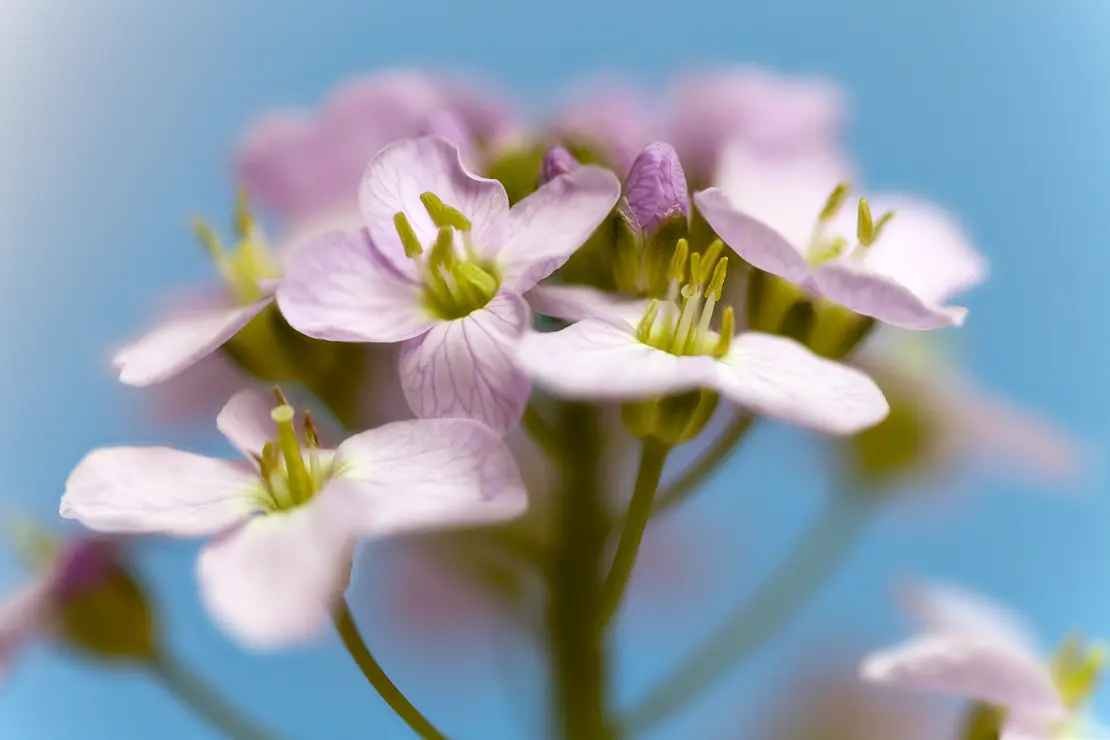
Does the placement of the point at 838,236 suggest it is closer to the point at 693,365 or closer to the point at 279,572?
the point at 693,365

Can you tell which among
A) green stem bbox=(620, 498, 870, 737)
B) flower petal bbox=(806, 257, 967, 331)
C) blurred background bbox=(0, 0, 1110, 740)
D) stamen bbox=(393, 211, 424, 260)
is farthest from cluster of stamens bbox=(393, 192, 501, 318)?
blurred background bbox=(0, 0, 1110, 740)

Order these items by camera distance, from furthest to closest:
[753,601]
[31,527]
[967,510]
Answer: [967,510] < [753,601] < [31,527]

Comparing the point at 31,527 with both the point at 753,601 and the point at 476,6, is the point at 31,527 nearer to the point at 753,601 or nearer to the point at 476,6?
the point at 753,601

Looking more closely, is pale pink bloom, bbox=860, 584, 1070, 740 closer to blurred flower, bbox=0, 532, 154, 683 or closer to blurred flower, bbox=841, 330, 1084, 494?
blurred flower, bbox=841, 330, 1084, 494

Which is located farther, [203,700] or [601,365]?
[203,700]

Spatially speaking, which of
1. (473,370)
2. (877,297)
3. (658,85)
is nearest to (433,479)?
(473,370)

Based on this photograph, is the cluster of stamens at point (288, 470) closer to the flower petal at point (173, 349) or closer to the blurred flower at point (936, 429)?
the flower petal at point (173, 349)

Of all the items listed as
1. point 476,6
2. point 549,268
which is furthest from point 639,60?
point 549,268

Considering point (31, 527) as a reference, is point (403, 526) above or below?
above
